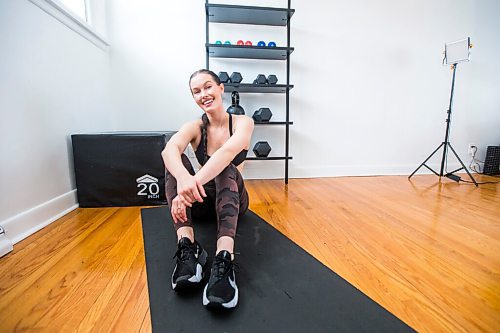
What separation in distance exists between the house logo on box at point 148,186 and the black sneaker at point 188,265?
929mm

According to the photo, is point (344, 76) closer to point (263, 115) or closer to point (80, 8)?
point (263, 115)

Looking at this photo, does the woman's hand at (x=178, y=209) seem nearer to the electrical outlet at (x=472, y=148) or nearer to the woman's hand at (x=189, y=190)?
the woman's hand at (x=189, y=190)

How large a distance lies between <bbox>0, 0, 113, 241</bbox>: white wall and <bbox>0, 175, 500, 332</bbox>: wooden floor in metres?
0.16

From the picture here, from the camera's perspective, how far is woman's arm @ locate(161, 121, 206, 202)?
0.95 m

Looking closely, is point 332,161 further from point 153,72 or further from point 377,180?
point 153,72

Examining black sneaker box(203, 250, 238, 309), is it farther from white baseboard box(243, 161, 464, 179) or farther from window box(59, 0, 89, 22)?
window box(59, 0, 89, 22)

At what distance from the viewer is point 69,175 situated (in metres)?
1.75

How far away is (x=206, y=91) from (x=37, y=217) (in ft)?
3.77

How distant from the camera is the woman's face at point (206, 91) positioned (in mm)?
1148

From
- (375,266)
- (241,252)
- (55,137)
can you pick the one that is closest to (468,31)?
(375,266)

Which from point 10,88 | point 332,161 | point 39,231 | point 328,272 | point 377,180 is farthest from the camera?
point 332,161

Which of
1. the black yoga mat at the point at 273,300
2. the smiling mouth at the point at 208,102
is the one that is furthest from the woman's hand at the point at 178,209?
the smiling mouth at the point at 208,102

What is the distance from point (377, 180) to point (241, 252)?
2076 millimetres

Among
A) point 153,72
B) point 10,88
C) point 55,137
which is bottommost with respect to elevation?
point 55,137
